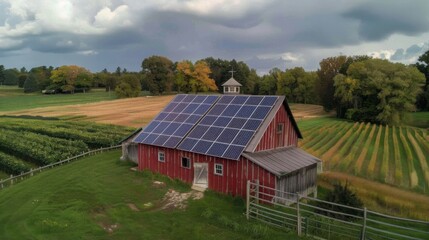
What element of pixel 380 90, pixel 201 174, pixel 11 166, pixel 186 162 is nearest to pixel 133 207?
pixel 201 174

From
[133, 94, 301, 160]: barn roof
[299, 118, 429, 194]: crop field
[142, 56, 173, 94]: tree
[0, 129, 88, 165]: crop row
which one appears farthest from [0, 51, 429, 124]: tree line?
[0, 129, 88, 165]: crop row

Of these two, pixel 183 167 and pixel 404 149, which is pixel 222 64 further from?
pixel 183 167

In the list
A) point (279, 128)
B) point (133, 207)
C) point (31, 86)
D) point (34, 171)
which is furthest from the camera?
point (31, 86)

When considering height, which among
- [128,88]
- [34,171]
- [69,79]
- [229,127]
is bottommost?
[34,171]

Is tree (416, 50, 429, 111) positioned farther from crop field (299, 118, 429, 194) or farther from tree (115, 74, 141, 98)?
tree (115, 74, 141, 98)

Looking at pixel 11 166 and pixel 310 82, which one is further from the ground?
pixel 310 82

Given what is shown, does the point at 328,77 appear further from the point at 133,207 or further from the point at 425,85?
the point at 133,207

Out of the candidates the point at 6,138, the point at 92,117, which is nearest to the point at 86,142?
the point at 6,138
